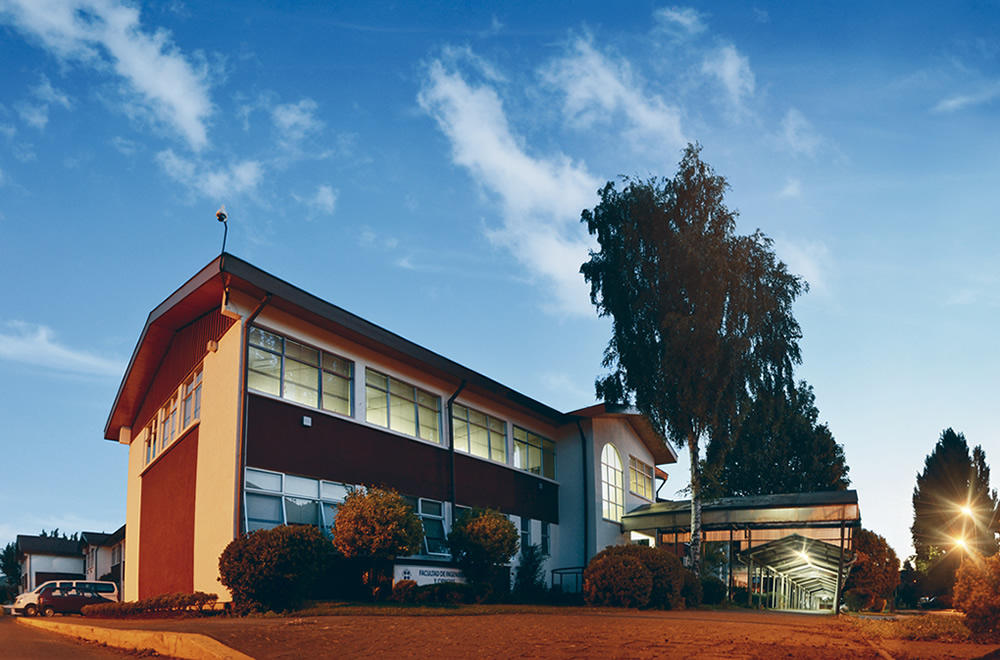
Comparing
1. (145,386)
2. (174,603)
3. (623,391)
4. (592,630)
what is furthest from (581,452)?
(592,630)

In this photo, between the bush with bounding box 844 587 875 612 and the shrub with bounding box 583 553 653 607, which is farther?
the bush with bounding box 844 587 875 612

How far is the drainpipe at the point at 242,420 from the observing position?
18.6m

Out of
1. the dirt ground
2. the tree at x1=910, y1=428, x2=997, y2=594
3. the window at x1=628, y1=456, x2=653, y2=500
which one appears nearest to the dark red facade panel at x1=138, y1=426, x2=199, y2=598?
the dirt ground

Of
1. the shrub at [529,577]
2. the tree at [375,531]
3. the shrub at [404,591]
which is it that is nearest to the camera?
the tree at [375,531]

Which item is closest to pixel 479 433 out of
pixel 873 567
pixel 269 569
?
pixel 269 569

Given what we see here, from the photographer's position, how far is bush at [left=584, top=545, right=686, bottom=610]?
21.8 metres

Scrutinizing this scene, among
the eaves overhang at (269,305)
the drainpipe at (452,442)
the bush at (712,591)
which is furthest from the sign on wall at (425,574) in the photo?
the bush at (712,591)

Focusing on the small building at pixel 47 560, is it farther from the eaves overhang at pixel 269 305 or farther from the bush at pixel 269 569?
the bush at pixel 269 569

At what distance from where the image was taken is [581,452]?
109 feet

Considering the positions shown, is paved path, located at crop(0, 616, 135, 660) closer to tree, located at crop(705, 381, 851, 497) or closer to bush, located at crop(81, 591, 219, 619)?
bush, located at crop(81, 591, 219, 619)

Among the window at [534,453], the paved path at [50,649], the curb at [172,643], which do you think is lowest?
the paved path at [50,649]

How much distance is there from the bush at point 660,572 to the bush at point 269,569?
7910 mm

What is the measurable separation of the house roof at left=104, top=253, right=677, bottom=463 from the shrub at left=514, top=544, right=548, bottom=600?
507 cm

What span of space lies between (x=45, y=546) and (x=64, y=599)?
99.6 ft
